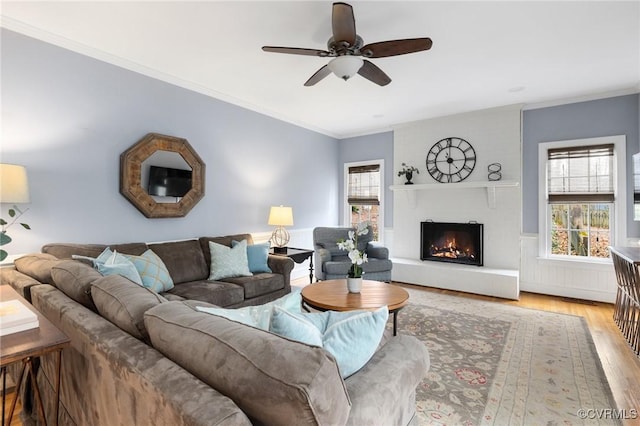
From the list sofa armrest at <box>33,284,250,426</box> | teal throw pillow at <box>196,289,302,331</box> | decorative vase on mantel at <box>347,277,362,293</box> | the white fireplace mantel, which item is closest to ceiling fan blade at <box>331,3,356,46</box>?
teal throw pillow at <box>196,289,302,331</box>

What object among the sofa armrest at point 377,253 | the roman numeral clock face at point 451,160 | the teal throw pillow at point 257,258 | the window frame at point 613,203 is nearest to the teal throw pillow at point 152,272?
the teal throw pillow at point 257,258

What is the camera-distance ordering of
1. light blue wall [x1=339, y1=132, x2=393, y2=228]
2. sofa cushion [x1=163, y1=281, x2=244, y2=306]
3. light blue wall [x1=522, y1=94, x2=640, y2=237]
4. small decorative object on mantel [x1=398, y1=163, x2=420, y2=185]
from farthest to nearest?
light blue wall [x1=339, y1=132, x2=393, y2=228] → small decorative object on mantel [x1=398, y1=163, x2=420, y2=185] → light blue wall [x1=522, y1=94, x2=640, y2=237] → sofa cushion [x1=163, y1=281, x2=244, y2=306]

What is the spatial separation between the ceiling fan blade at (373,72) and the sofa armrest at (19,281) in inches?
110

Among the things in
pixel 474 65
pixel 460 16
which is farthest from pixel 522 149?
pixel 460 16

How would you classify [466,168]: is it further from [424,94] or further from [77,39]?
[77,39]

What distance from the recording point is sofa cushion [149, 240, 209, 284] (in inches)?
126

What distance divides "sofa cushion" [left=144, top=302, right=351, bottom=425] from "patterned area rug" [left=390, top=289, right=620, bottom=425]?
1.43 meters

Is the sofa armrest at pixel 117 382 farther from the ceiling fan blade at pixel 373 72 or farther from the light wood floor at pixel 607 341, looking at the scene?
the ceiling fan blade at pixel 373 72

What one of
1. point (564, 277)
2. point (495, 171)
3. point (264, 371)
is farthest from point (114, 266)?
point (564, 277)

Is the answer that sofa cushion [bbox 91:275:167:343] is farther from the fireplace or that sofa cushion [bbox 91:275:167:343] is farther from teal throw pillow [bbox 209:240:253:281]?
the fireplace

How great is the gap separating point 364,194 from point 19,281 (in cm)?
519

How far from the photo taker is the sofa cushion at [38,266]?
6.66ft

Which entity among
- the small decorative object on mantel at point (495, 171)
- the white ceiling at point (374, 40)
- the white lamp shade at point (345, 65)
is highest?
the white ceiling at point (374, 40)

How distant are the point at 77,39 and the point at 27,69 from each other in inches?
19.2
